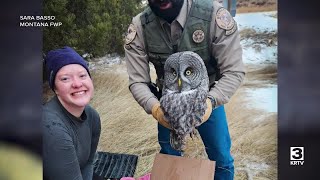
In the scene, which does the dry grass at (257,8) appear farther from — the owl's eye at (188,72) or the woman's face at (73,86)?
→ the woman's face at (73,86)

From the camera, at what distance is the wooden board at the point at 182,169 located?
2412 millimetres

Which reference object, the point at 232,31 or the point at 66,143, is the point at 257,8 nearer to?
the point at 232,31

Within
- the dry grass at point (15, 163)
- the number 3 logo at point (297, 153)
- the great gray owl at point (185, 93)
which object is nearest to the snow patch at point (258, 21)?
the great gray owl at point (185, 93)

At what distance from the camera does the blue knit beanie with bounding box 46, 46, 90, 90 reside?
2463 millimetres

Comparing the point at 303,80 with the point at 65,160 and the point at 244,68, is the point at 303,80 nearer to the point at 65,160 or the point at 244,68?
the point at 244,68

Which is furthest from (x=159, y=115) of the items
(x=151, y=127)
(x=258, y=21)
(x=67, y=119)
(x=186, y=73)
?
(x=258, y=21)

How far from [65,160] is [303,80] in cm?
133

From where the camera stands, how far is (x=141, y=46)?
2514mm

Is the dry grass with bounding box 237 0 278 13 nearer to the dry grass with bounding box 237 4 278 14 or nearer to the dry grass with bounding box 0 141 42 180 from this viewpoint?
the dry grass with bounding box 237 4 278 14

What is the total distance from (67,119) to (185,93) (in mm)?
638

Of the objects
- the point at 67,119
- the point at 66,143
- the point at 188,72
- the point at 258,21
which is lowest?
the point at 66,143

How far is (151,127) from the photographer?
2.56 meters

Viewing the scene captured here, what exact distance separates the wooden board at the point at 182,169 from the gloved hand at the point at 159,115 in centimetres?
17

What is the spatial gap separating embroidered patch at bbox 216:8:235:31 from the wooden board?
2.28ft
